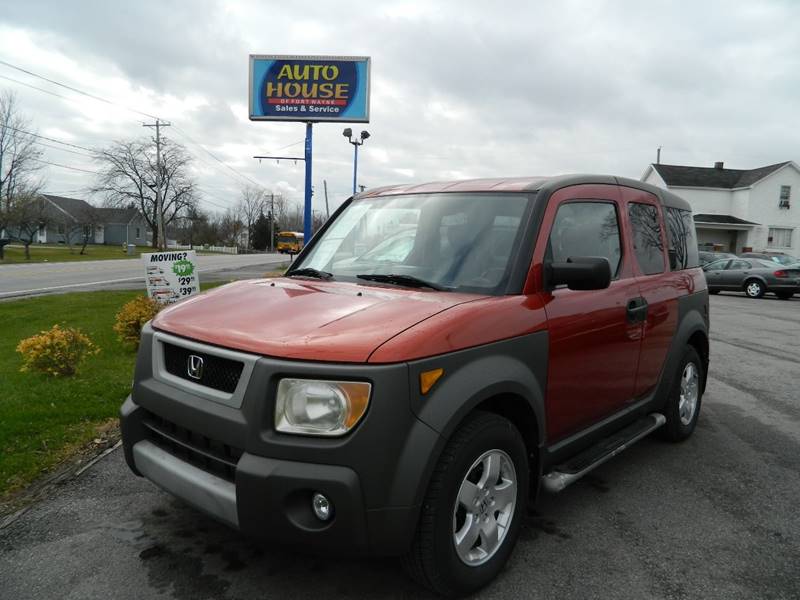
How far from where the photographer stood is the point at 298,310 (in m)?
2.64

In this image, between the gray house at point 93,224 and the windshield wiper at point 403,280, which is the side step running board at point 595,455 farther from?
the gray house at point 93,224

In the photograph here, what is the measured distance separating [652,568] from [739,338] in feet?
29.4

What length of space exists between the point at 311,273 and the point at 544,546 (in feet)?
6.66

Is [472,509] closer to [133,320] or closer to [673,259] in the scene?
[673,259]

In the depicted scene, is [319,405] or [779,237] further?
[779,237]

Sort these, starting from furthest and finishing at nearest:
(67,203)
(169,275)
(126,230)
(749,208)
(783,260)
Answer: (126,230), (67,203), (749,208), (783,260), (169,275)

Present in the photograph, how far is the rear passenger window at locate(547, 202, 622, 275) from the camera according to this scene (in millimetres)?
3244

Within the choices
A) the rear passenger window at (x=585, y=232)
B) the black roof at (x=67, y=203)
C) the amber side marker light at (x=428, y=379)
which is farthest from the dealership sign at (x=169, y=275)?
the black roof at (x=67, y=203)

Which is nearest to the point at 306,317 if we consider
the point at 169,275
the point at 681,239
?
the point at 681,239

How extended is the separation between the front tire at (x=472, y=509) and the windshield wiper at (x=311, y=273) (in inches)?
54.7

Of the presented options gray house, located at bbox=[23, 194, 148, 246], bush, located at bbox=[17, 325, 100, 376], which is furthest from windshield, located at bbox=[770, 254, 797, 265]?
gray house, located at bbox=[23, 194, 148, 246]

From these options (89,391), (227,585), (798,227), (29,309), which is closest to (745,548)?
(227,585)

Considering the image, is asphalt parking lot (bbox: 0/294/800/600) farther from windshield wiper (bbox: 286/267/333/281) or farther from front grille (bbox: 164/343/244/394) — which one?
windshield wiper (bbox: 286/267/333/281)

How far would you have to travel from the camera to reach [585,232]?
3.50 m
